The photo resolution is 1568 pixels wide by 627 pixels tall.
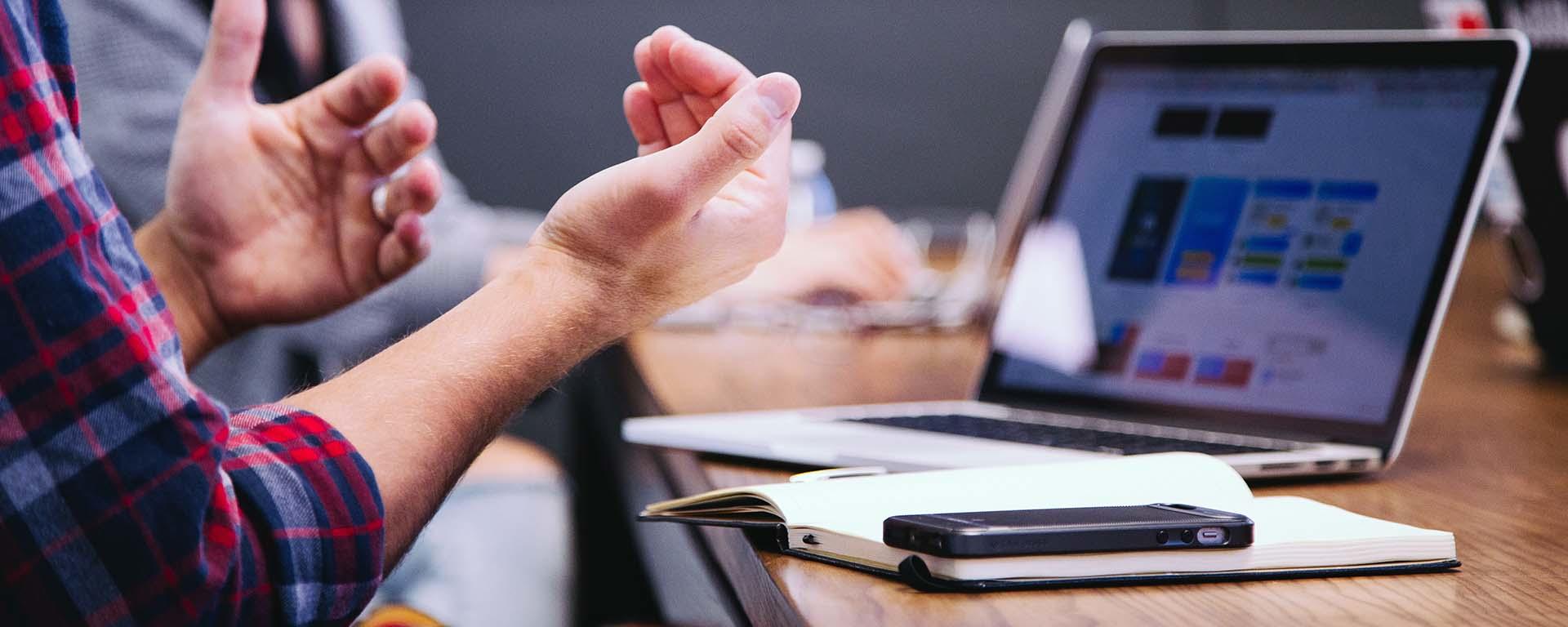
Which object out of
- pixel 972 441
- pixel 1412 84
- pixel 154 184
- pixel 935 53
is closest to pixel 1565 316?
pixel 1412 84

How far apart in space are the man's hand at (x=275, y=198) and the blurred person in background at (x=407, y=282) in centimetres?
43

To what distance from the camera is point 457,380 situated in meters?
0.64

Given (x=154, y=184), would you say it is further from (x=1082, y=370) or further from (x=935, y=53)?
(x=935, y=53)

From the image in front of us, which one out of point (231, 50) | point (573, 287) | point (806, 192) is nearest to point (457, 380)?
point (573, 287)

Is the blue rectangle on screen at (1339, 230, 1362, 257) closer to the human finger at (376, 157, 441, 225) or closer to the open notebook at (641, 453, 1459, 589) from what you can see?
the open notebook at (641, 453, 1459, 589)

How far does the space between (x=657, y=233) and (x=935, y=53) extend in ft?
8.81

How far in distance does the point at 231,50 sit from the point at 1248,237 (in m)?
0.69

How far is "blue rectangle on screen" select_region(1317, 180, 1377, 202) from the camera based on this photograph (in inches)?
34.2

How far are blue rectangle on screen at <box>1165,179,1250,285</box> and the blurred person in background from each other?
63cm

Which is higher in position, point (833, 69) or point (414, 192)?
point (833, 69)

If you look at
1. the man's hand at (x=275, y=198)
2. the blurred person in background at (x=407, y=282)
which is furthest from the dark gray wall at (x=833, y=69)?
the man's hand at (x=275, y=198)

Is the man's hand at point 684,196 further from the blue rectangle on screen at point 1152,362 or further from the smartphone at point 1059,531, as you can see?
the blue rectangle on screen at point 1152,362

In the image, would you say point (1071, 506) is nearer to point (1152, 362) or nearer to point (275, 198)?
point (1152, 362)

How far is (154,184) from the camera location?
160 centimetres
